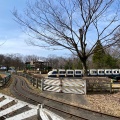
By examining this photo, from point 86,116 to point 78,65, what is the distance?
2880 inches

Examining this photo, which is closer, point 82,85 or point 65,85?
point 82,85

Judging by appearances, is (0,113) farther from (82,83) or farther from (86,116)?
(82,83)

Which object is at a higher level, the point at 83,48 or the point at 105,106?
the point at 83,48

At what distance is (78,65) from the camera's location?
280 ft

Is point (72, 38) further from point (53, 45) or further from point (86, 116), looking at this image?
point (86, 116)

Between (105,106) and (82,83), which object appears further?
(82,83)

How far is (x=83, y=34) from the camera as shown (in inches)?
925

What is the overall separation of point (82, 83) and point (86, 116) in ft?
31.8

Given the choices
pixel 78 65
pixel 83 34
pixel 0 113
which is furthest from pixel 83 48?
pixel 78 65

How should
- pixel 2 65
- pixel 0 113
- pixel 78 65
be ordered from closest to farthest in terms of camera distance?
pixel 0 113
pixel 78 65
pixel 2 65

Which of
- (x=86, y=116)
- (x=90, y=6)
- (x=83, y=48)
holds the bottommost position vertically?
(x=86, y=116)

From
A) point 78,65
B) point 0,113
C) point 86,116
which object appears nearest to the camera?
point 0,113

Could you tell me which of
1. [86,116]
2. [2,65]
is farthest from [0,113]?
[2,65]

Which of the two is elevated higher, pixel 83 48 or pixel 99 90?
pixel 83 48
